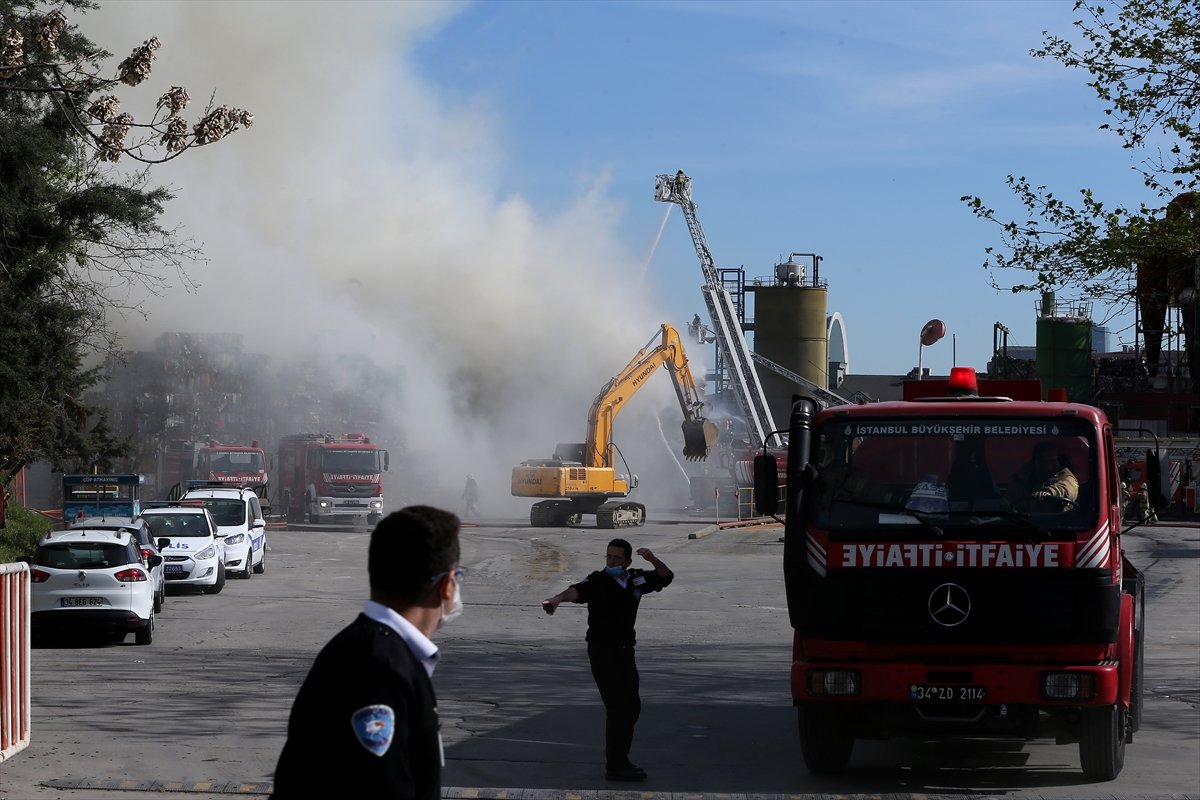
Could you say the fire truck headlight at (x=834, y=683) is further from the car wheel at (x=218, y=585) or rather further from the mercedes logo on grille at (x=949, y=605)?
the car wheel at (x=218, y=585)

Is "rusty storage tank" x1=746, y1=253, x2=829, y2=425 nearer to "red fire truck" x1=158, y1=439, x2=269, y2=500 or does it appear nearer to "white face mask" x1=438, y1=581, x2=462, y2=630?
"red fire truck" x1=158, y1=439, x2=269, y2=500

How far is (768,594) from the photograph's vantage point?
24984mm

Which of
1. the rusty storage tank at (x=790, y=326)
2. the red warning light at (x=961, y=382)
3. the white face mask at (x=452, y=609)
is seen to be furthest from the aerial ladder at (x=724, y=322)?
the white face mask at (x=452, y=609)

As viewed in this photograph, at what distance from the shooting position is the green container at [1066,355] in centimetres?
6391

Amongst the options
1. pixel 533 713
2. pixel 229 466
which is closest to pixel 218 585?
pixel 533 713

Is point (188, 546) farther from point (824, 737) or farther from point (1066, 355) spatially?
point (1066, 355)

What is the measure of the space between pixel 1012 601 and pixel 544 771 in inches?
128

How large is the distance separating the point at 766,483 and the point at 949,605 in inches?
53.2

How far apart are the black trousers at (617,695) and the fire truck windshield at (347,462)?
36643 mm

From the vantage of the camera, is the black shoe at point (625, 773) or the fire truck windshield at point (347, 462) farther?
the fire truck windshield at point (347, 462)

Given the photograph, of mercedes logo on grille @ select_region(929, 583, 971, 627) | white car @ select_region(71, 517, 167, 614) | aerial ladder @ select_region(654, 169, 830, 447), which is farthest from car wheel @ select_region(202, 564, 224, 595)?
aerial ladder @ select_region(654, 169, 830, 447)

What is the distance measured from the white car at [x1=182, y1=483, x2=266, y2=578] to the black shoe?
17937 millimetres

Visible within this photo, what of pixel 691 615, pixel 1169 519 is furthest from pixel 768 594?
pixel 1169 519

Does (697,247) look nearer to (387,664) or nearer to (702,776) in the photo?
(702,776)
